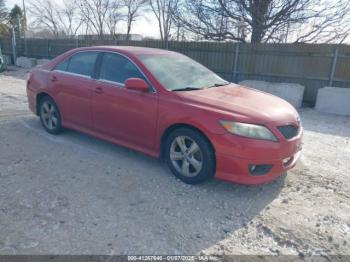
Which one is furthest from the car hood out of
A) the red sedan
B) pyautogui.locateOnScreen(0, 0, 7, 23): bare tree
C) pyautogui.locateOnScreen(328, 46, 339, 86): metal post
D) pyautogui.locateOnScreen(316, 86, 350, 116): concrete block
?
pyautogui.locateOnScreen(0, 0, 7, 23): bare tree

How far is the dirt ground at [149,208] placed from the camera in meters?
2.54

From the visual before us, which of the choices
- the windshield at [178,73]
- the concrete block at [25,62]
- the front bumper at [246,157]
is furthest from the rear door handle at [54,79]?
the concrete block at [25,62]

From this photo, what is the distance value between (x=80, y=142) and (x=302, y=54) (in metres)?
7.76

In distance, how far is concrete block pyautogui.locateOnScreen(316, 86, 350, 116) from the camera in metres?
8.20

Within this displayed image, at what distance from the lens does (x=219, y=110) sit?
3256 mm

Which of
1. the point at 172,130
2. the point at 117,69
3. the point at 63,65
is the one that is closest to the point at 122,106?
the point at 117,69

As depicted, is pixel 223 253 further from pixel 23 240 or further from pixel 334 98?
pixel 334 98

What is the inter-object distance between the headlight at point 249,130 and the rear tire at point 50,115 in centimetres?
315

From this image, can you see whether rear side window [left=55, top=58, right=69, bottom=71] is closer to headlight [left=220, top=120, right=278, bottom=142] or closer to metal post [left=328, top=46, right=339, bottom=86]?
headlight [left=220, top=120, right=278, bottom=142]

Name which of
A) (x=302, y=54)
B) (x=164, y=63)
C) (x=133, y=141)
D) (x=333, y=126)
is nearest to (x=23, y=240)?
(x=133, y=141)

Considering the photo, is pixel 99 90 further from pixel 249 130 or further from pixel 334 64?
pixel 334 64

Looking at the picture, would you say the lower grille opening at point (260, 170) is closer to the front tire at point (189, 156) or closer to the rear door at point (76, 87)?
the front tire at point (189, 156)

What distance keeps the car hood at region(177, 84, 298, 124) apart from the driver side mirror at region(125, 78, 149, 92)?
17.5 inches

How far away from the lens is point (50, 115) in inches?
203
